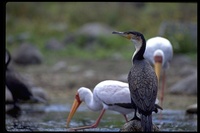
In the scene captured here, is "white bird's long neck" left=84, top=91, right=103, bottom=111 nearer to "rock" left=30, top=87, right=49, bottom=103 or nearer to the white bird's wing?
the white bird's wing

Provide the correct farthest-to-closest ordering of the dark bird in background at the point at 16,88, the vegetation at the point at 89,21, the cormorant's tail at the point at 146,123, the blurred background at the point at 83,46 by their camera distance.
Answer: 1. the vegetation at the point at 89,21
2. the blurred background at the point at 83,46
3. the dark bird in background at the point at 16,88
4. the cormorant's tail at the point at 146,123

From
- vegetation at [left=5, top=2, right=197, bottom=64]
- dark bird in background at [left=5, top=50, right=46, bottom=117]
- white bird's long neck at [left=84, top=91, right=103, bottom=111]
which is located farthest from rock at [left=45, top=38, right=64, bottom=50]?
white bird's long neck at [left=84, top=91, right=103, bottom=111]

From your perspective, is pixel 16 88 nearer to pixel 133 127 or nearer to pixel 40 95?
pixel 40 95

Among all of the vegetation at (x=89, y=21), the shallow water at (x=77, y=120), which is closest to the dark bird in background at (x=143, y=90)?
the shallow water at (x=77, y=120)

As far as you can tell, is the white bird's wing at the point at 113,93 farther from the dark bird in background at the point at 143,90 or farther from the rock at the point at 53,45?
the rock at the point at 53,45

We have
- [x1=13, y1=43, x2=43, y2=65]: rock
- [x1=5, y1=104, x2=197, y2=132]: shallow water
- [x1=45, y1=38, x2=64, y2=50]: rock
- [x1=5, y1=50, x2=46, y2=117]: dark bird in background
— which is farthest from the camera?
[x1=45, y1=38, x2=64, y2=50]: rock

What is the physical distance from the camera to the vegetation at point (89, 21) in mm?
17531

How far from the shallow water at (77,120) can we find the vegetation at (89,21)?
6401 mm

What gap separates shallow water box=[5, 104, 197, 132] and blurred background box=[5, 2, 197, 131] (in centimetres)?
2

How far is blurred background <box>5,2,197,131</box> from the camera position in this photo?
1155cm

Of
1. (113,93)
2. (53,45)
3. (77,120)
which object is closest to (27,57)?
(53,45)

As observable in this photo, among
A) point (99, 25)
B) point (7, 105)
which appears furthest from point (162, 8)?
point (7, 105)

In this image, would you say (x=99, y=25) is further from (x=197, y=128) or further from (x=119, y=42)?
(x=197, y=128)

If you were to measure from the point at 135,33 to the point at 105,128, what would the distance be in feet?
5.00
